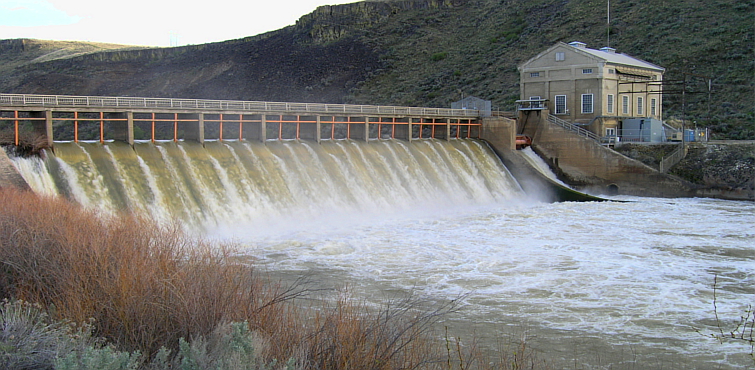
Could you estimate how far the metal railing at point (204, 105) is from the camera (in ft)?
74.0

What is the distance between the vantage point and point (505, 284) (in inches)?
626

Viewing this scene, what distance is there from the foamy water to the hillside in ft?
64.1

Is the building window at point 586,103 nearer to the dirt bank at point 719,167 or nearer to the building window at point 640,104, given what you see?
the dirt bank at point 719,167

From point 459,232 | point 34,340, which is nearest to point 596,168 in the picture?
point 459,232

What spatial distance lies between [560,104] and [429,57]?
35741mm

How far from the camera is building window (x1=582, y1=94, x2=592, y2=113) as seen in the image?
3862 cm

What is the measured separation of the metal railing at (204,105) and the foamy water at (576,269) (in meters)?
7.16

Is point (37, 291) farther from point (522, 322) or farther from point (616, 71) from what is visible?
point (616, 71)

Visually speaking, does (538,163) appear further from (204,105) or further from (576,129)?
(204,105)

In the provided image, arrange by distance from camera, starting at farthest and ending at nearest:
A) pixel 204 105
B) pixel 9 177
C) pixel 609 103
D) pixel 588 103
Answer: pixel 609 103, pixel 588 103, pixel 204 105, pixel 9 177

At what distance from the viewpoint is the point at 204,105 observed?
27.1 metres

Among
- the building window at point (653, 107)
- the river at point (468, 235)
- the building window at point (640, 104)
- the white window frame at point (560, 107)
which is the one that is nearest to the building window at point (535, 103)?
the white window frame at point (560, 107)

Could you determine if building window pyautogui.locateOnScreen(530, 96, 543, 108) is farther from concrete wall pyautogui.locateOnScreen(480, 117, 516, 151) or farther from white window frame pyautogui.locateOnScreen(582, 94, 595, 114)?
concrete wall pyautogui.locateOnScreen(480, 117, 516, 151)

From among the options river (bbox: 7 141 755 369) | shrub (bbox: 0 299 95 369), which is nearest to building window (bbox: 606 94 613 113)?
river (bbox: 7 141 755 369)
